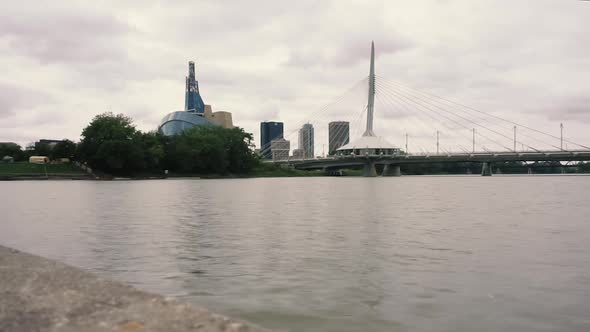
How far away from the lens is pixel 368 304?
7766 millimetres

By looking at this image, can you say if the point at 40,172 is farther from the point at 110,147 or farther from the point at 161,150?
the point at 161,150

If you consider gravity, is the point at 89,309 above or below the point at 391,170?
below

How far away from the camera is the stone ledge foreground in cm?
445

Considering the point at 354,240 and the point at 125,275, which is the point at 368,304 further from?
the point at 354,240

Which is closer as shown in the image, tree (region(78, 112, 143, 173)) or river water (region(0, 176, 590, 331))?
river water (region(0, 176, 590, 331))

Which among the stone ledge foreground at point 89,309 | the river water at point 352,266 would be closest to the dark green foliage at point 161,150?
the river water at point 352,266

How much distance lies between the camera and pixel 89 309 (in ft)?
16.3

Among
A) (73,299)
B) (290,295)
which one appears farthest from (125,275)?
(73,299)

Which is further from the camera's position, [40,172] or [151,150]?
[151,150]

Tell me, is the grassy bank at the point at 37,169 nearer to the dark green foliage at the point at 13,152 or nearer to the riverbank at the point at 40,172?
the riverbank at the point at 40,172

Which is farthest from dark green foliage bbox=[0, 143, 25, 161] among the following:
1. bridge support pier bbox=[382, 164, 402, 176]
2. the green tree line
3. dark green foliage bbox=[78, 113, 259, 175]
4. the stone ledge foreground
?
the stone ledge foreground

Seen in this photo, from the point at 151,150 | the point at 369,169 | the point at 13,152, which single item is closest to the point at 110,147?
the point at 151,150

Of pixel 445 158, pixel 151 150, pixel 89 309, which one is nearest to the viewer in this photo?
pixel 89 309

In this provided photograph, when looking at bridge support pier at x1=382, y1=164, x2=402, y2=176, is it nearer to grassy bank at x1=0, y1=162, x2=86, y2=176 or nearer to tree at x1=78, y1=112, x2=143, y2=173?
tree at x1=78, y1=112, x2=143, y2=173
